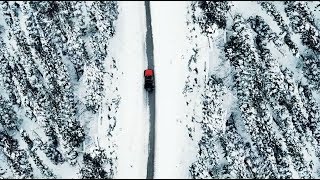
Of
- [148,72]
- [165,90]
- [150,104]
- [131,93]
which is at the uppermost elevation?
[148,72]

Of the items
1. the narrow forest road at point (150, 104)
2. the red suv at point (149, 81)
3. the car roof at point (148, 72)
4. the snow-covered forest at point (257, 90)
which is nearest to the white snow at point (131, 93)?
the narrow forest road at point (150, 104)

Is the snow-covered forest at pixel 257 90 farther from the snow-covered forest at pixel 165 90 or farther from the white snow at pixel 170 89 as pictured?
the white snow at pixel 170 89

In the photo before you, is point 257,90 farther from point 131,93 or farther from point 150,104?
point 131,93

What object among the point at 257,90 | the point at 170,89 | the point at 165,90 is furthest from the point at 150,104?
the point at 257,90

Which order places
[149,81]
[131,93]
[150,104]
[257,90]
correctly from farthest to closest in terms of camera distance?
1. [131,93]
2. [149,81]
3. [150,104]
4. [257,90]

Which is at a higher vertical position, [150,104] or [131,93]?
[131,93]
